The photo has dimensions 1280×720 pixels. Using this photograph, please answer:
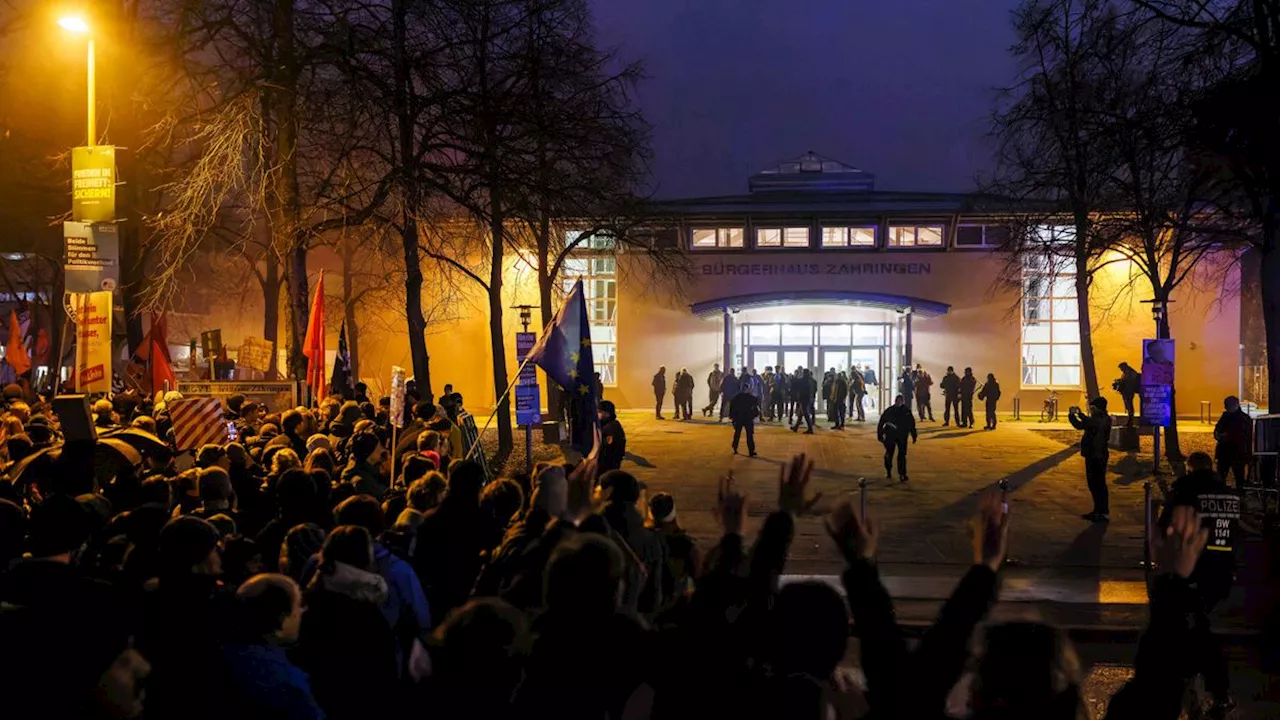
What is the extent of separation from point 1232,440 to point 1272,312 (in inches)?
117

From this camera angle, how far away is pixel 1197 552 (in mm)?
3486

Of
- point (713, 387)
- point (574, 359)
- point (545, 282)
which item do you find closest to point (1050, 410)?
point (713, 387)

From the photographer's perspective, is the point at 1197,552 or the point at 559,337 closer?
the point at 1197,552

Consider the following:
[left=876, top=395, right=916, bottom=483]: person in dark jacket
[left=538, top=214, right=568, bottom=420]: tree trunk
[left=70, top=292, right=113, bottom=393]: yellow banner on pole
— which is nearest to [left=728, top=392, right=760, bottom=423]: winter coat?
[left=876, top=395, right=916, bottom=483]: person in dark jacket

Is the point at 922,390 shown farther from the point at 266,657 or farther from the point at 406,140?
the point at 266,657

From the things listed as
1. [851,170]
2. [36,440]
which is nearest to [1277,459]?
[36,440]

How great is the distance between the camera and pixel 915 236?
109 ft

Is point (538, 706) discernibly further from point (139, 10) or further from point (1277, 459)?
point (139, 10)

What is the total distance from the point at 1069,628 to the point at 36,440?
1002cm

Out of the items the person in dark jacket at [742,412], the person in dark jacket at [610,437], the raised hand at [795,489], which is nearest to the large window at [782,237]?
the person in dark jacket at [742,412]

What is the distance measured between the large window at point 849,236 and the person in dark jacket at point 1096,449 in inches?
793

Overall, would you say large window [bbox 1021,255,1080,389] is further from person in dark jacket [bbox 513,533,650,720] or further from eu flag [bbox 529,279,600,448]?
person in dark jacket [bbox 513,533,650,720]

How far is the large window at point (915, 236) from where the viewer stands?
33188 mm

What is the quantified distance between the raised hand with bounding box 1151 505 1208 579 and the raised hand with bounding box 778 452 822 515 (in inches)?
54.4
